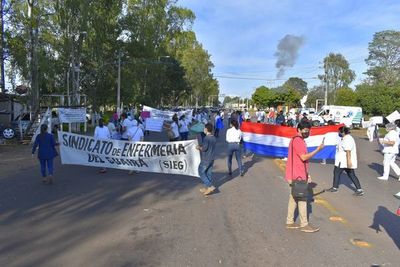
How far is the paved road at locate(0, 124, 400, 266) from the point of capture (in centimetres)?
604

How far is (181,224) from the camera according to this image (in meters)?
7.77

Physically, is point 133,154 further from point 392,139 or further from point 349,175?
point 392,139

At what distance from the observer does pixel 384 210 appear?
9.23 m

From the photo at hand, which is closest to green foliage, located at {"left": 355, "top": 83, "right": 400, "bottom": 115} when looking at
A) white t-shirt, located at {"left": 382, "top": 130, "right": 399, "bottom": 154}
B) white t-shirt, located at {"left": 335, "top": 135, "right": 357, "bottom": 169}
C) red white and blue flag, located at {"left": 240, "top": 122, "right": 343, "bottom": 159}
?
red white and blue flag, located at {"left": 240, "top": 122, "right": 343, "bottom": 159}

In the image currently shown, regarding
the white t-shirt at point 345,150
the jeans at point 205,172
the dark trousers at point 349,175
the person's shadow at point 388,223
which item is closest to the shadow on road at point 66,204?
the jeans at point 205,172

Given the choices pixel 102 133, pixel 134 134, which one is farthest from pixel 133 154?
pixel 102 133

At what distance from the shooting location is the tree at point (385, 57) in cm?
9306

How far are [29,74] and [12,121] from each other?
3698 mm

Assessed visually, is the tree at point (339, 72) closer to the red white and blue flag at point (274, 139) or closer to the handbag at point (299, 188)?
the red white and blue flag at point (274, 139)

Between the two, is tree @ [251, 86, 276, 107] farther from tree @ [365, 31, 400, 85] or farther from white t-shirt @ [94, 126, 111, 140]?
white t-shirt @ [94, 126, 111, 140]

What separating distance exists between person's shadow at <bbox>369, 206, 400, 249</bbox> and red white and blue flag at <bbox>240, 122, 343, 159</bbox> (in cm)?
780

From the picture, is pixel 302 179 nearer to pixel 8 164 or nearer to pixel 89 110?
pixel 8 164

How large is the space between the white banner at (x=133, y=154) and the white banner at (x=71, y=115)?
13985 millimetres

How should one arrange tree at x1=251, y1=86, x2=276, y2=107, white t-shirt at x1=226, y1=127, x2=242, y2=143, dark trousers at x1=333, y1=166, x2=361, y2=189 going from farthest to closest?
tree at x1=251, y1=86, x2=276, y2=107
white t-shirt at x1=226, y1=127, x2=242, y2=143
dark trousers at x1=333, y1=166, x2=361, y2=189
